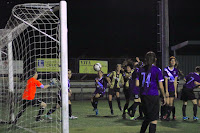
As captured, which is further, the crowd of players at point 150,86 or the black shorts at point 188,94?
the black shorts at point 188,94

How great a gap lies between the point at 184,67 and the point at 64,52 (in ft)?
53.0

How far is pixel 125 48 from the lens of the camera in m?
34.9

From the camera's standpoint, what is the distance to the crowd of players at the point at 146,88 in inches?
255

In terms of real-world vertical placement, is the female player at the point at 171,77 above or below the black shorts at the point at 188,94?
above

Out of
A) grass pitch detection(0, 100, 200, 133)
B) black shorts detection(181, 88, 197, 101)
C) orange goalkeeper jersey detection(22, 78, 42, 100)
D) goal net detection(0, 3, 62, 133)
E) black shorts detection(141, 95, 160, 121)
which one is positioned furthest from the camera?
black shorts detection(181, 88, 197, 101)

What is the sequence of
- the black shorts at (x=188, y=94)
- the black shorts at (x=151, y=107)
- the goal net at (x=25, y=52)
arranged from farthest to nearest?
the black shorts at (x=188, y=94) → the goal net at (x=25, y=52) → the black shorts at (x=151, y=107)

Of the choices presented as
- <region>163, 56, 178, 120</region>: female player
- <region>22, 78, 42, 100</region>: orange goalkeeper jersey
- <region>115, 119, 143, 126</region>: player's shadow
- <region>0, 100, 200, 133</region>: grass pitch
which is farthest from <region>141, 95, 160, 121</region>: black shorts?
<region>22, 78, 42, 100</region>: orange goalkeeper jersey

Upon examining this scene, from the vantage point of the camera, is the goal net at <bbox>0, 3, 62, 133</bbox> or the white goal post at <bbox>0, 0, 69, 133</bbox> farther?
the goal net at <bbox>0, 3, 62, 133</bbox>

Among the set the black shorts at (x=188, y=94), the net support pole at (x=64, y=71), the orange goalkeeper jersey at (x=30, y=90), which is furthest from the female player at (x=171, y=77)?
the net support pole at (x=64, y=71)

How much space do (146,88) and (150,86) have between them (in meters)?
0.09

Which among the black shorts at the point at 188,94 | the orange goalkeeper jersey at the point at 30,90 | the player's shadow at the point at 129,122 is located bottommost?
the player's shadow at the point at 129,122

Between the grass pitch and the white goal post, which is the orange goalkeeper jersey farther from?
the grass pitch

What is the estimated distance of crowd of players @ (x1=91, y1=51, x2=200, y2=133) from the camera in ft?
21.2

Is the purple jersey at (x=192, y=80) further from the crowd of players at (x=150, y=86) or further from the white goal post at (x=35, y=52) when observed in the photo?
the white goal post at (x=35, y=52)
